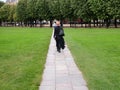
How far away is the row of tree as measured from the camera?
2773 inches

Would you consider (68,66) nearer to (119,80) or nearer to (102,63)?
(102,63)

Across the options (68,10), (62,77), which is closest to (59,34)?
(62,77)

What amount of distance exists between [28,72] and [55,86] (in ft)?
9.50

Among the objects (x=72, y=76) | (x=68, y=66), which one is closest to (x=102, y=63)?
(x=68, y=66)

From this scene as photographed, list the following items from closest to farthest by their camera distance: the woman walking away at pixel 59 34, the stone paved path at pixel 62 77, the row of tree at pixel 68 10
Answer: the stone paved path at pixel 62 77 → the woman walking away at pixel 59 34 → the row of tree at pixel 68 10

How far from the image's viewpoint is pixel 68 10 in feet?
276

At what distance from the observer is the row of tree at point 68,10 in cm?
7044

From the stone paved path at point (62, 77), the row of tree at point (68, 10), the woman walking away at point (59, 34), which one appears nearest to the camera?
the stone paved path at point (62, 77)

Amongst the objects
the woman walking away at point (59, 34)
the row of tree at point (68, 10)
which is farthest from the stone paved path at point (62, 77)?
the row of tree at point (68, 10)

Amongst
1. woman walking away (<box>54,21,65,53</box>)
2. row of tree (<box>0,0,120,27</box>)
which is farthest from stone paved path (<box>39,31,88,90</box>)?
row of tree (<box>0,0,120,27</box>)

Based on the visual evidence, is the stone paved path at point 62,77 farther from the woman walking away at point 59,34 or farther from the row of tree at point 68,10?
the row of tree at point 68,10

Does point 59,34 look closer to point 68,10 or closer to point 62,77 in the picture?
point 62,77

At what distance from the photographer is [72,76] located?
1139cm

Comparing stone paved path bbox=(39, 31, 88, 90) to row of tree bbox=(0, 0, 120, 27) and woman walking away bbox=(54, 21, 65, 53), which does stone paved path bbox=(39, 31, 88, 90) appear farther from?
row of tree bbox=(0, 0, 120, 27)
